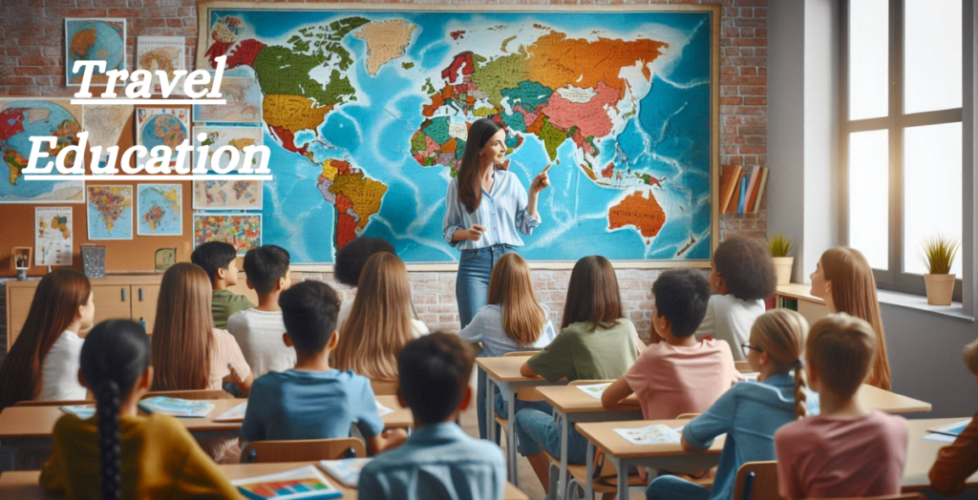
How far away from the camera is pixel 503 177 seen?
220 inches

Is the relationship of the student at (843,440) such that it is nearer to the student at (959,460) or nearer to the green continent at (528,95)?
the student at (959,460)

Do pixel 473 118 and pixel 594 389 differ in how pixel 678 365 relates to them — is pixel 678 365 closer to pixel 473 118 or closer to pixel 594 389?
pixel 594 389

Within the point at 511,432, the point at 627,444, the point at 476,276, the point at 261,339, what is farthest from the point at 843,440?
the point at 476,276

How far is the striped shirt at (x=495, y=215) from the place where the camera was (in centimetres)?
548

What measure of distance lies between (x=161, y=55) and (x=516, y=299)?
11.9ft

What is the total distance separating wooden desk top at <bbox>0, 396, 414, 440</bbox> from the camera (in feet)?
8.47

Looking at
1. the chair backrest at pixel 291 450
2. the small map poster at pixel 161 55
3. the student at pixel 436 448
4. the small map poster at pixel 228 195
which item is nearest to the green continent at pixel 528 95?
the small map poster at pixel 228 195

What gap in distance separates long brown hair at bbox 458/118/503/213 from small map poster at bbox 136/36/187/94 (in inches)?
87.9

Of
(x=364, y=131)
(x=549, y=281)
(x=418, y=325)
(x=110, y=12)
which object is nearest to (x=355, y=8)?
(x=364, y=131)

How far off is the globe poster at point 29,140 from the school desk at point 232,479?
4.42 meters

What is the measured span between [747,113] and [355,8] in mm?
2992

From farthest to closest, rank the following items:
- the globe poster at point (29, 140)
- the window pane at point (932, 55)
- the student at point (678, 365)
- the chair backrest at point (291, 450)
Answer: the globe poster at point (29, 140)
the window pane at point (932, 55)
the student at point (678, 365)
the chair backrest at point (291, 450)

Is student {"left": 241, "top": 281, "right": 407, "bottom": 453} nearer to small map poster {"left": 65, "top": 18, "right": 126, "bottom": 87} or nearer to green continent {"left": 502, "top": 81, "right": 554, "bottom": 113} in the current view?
green continent {"left": 502, "top": 81, "right": 554, "bottom": 113}

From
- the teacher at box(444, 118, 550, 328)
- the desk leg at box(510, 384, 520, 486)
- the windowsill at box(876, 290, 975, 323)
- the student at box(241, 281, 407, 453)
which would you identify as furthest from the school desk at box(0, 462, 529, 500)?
the windowsill at box(876, 290, 975, 323)
